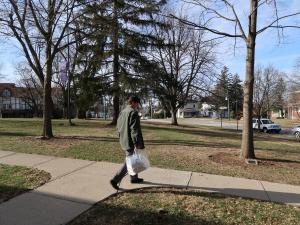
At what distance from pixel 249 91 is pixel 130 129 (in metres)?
5.67

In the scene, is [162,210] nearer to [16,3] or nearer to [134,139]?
[134,139]

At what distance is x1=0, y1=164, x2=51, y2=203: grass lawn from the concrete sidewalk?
0.63ft

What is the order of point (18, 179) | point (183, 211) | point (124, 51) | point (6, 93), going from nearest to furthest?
point (183, 211)
point (18, 179)
point (124, 51)
point (6, 93)

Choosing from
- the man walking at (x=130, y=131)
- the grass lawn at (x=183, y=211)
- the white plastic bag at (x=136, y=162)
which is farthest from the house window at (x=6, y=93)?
the grass lawn at (x=183, y=211)

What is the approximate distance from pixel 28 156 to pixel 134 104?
16.2 feet

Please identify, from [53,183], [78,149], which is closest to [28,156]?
[78,149]

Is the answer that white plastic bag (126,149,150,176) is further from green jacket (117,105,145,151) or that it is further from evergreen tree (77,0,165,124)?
evergreen tree (77,0,165,124)

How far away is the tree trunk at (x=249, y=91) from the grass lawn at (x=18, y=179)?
5.91m

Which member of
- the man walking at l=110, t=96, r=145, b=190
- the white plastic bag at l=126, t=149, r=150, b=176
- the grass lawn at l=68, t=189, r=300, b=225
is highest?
the man walking at l=110, t=96, r=145, b=190

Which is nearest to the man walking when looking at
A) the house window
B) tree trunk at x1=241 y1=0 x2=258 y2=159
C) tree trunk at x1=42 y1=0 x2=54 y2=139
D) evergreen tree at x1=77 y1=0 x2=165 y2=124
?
tree trunk at x1=241 y1=0 x2=258 y2=159

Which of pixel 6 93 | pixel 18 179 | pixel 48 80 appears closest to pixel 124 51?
Answer: pixel 48 80

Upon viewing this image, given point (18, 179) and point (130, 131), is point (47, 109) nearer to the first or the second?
point (18, 179)

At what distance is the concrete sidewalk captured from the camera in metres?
6.00

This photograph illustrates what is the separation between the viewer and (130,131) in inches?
282
